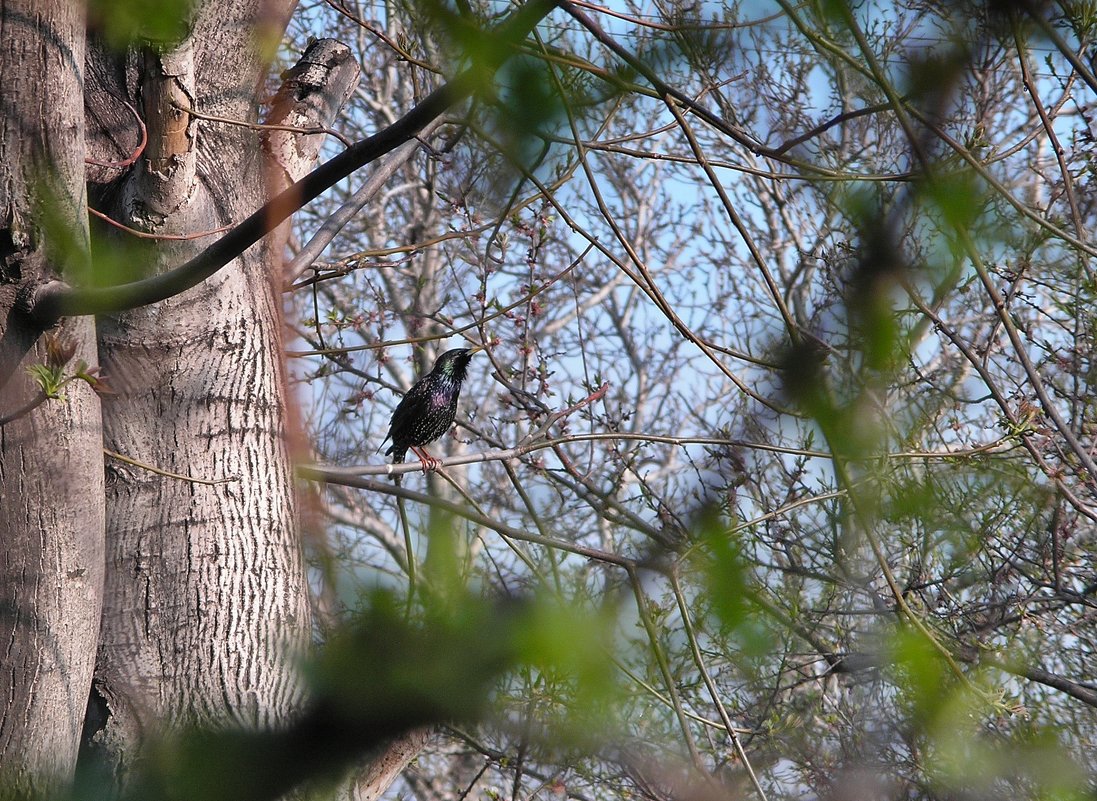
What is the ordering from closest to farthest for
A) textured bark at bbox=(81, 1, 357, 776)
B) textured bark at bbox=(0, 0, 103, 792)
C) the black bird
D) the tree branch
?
the tree branch < textured bark at bbox=(0, 0, 103, 792) < textured bark at bbox=(81, 1, 357, 776) < the black bird

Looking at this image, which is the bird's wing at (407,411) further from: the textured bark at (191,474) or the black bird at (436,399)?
the textured bark at (191,474)

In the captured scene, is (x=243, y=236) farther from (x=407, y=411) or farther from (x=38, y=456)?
(x=407, y=411)

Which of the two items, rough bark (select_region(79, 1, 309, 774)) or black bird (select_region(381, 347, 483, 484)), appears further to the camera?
black bird (select_region(381, 347, 483, 484))

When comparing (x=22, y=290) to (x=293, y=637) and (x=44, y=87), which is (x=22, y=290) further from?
(x=293, y=637)

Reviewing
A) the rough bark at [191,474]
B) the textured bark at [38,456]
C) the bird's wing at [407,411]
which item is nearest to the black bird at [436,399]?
the bird's wing at [407,411]

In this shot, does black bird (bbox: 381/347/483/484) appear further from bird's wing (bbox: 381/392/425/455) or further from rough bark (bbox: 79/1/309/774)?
rough bark (bbox: 79/1/309/774)

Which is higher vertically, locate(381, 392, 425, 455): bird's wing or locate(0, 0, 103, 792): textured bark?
locate(381, 392, 425, 455): bird's wing

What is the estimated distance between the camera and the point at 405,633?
1039 mm

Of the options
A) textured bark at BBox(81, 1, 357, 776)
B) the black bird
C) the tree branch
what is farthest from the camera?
the black bird

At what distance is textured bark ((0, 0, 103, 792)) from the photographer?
1.85 m

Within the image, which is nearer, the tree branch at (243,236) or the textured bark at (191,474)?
the tree branch at (243,236)

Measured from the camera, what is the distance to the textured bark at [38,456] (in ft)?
6.07

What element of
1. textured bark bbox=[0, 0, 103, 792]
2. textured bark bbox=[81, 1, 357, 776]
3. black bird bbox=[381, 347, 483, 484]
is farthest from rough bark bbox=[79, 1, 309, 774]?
black bird bbox=[381, 347, 483, 484]

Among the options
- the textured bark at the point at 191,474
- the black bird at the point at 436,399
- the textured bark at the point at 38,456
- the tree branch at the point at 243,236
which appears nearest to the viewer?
the tree branch at the point at 243,236
